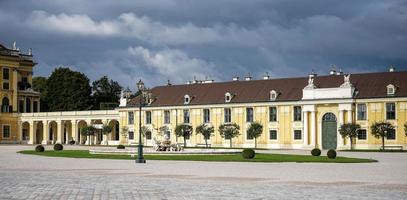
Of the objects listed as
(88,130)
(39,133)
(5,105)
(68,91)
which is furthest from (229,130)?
(68,91)

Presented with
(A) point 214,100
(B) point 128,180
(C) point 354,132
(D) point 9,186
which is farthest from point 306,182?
(A) point 214,100

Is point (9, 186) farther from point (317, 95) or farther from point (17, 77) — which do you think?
point (17, 77)

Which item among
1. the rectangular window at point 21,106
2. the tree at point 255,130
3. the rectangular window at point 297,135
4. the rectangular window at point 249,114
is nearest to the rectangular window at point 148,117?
the rectangular window at point 249,114

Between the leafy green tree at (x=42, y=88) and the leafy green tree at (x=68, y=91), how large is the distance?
1.87m

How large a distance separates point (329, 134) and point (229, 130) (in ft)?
38.4

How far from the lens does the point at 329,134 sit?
80000mm

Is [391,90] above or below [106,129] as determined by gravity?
above

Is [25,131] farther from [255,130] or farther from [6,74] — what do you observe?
[255,130]

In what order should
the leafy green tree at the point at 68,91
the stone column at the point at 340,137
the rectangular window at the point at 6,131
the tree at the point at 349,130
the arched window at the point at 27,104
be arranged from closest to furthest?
the tree at the point at 349,130 → the stone column at the point at 340,137 → the rectangular window at the point at 6,131 → the arched window at the point at 27,104 → the leafy green tree at the point at 68,91

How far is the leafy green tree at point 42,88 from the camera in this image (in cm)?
13088

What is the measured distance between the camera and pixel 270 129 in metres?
Result: 84.4

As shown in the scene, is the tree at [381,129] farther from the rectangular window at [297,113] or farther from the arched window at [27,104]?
the arched window at [27,104]

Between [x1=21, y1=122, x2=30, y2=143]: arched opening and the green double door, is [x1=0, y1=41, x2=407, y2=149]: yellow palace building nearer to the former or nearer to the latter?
the green double door

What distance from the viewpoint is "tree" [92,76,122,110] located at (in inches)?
5369
